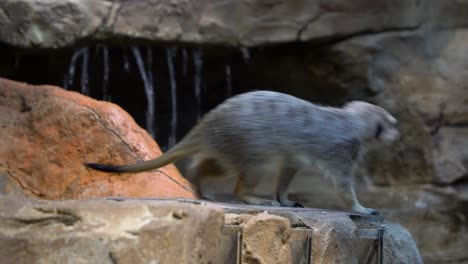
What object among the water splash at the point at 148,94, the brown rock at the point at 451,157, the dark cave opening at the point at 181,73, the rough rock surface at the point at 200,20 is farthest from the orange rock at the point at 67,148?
the brown rock at the point at 451,157

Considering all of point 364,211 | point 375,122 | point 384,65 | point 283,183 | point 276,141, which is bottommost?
point 364,211

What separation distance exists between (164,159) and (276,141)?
0.67 meters

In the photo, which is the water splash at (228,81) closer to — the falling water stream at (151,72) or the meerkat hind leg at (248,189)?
the falling water stream at (151,72)

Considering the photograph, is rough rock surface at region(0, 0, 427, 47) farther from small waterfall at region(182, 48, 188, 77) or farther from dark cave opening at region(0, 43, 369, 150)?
small waterfall at region(182, 48, 188, 77)

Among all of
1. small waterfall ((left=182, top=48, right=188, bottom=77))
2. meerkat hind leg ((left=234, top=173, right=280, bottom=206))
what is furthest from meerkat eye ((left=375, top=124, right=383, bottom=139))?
small waterfall ((left=182, top=48, right=188, bottom=77))

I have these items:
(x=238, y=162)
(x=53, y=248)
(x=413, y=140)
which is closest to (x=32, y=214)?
(x=53, y=248)

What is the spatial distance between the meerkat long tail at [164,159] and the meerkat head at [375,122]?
3.87ft

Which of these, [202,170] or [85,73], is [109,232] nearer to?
[202,170]

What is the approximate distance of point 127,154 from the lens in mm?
4566

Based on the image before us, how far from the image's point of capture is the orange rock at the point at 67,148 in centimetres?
438

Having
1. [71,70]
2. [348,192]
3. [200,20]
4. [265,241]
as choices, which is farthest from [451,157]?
[265,241]

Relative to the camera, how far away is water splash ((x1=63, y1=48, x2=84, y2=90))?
633 centimetres

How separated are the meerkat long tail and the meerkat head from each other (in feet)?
Result: 3.87

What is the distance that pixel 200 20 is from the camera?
19.9 feet
